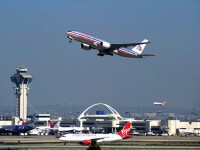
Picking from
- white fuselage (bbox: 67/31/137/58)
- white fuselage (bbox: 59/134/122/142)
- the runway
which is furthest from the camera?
white fuselage (bbox: 59/134/122/142)

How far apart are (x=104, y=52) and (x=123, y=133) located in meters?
22.7

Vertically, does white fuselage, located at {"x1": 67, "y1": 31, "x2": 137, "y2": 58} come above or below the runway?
above

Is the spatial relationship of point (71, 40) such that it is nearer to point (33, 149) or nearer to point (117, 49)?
point (117, 49)

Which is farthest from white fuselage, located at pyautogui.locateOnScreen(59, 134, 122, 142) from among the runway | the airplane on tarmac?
the airplane on tarmac

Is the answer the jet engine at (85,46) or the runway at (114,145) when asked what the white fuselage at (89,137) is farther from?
the jet engine at (85,46)

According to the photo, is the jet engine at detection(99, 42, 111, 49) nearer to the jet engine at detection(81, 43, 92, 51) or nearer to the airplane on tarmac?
the airplane on tarmac

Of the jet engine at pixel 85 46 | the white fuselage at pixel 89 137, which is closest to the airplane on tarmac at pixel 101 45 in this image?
the jet engine at pixel 85 46

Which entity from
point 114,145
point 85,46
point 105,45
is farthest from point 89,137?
point 85,46

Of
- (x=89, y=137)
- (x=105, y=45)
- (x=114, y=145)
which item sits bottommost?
(x=114, y=145)

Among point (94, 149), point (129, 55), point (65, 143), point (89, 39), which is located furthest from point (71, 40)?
point (94, 149)

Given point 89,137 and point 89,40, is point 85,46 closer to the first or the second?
→ point 89,40

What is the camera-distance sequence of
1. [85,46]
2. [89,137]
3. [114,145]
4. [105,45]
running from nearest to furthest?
[85,46] < [114,145] < [105,45] < [89,137]

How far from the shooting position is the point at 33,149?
404 ft

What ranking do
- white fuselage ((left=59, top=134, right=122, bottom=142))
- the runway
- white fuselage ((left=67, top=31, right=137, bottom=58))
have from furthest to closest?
1. white fuselage ((left=59, top=134, right=122, bottom=142))
2. white fuselage ((left=67, top=31, right=137, bottom=58))
3. the runway
